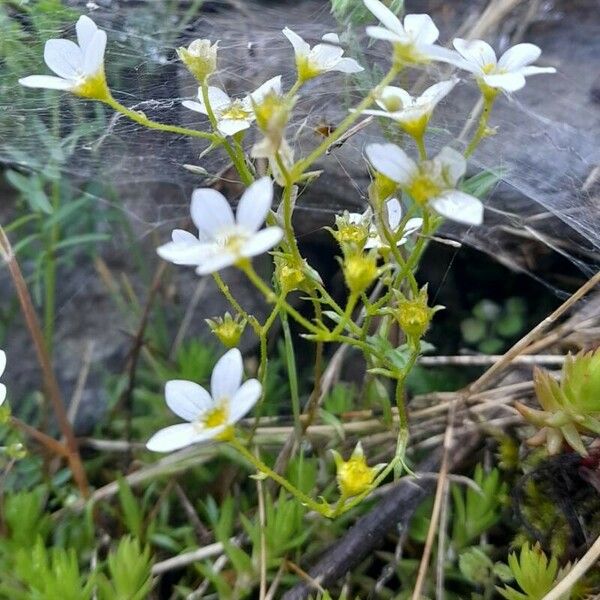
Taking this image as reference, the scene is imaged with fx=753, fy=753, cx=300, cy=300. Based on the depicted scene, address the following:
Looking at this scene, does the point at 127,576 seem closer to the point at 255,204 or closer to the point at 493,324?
the point at 255,204

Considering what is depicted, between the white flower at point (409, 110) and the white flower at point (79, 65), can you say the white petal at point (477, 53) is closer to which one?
the white flower at point (409, 110)

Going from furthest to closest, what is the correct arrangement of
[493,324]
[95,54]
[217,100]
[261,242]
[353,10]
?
[493,324]
[353,10]
[217,100]
[95,54]
[261,242]

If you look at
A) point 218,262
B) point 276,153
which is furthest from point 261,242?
point 276,153

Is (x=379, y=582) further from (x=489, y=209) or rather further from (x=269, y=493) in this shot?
(x=489, y=209)

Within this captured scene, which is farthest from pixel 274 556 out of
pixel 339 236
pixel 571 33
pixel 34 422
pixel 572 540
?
pixel 571 33

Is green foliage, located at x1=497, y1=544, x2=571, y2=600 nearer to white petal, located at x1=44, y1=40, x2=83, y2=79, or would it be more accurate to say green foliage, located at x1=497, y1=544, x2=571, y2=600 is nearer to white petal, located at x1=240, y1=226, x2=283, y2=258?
white petal, located at x1=240, y1=226, x2=283, y2=258

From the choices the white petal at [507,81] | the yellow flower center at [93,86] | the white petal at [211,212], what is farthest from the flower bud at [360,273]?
the yellow flower center at [93,86]

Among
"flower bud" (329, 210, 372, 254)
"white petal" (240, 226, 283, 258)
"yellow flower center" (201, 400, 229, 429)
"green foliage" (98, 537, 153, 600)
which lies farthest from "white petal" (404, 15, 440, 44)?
"green foliage" (98, 537, 153, 600)
